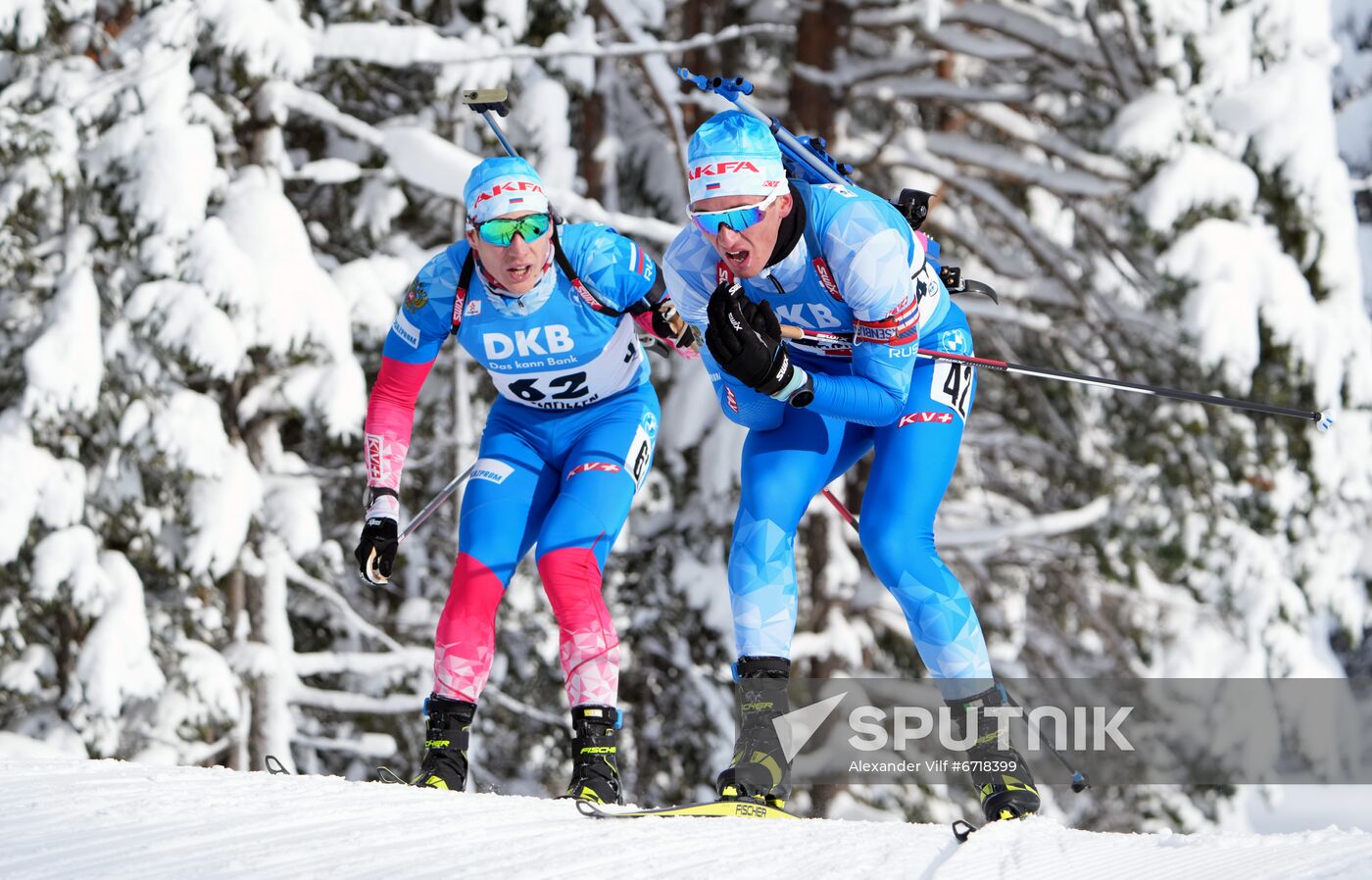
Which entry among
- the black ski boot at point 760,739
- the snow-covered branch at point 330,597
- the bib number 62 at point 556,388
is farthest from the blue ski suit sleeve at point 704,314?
the snow-covered branch at point 330,597

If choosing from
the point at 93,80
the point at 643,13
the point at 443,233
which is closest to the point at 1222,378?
the point at 643,13

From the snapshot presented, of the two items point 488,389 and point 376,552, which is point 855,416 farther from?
point 488,389

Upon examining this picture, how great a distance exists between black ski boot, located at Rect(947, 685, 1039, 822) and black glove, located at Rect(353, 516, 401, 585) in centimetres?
184

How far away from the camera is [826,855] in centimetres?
338

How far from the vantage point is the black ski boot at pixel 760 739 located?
4316 millimetres

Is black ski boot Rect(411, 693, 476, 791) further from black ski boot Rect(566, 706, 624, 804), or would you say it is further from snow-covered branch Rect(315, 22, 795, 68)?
snow-covered branch Rect(315, 22, 795, 68)

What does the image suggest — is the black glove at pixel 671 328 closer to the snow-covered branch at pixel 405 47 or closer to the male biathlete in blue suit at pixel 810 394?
the male biathlete in blue suit at pixel 810 394

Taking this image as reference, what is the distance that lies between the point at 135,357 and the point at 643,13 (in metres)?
4.49

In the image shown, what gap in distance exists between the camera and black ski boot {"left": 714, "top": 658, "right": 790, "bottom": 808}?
14.2ft

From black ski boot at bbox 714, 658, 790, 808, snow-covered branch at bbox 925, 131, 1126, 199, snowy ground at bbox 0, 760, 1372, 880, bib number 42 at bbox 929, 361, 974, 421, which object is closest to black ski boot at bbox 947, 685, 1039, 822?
snowy ground at bbox 0, 760, 1372, 880

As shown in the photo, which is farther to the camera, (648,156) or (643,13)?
(648,156)

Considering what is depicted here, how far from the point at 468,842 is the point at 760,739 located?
1244 millimetres

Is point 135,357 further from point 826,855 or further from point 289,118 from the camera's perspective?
point 826,855

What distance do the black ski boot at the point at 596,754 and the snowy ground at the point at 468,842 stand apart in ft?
1.90
